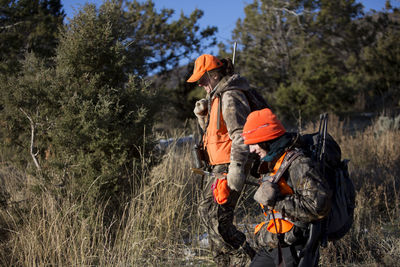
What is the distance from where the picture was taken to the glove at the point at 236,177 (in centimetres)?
285

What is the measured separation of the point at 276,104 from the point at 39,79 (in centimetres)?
1115

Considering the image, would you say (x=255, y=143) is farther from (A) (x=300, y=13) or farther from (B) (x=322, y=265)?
(A) (x=300, y=13)

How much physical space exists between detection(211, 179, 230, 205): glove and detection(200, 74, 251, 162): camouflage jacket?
0.20 metres

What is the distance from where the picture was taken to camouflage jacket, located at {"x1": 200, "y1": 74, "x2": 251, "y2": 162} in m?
2.89

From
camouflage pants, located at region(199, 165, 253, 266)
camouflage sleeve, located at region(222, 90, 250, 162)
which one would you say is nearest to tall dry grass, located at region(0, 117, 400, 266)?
camouflage pants, located at region(199, 165, 253, 266)

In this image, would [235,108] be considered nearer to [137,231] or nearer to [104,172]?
[137,231]

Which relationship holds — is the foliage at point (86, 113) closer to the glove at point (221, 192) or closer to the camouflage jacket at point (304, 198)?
the glove at point (221, 192)

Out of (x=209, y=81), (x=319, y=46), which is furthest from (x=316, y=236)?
(x=319, y=46)

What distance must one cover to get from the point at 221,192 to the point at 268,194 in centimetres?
72

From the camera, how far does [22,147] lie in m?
5.12

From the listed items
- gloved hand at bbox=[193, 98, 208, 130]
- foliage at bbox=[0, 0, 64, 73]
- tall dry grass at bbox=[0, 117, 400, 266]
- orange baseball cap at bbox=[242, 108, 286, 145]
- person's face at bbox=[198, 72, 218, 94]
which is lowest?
tall dry grass at bbox=[0, 117, 400, 266]

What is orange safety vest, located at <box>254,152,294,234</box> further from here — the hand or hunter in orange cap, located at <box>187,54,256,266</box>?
the hand

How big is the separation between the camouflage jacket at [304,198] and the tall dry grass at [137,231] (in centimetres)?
151

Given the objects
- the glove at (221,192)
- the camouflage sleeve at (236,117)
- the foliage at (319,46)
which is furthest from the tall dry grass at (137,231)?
the foliage at (319,46)
